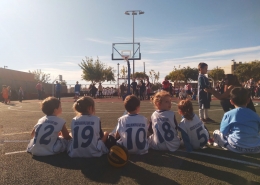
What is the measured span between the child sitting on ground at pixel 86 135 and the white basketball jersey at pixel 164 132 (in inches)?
38.3

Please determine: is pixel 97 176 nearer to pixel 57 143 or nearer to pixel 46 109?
pixel 57 143

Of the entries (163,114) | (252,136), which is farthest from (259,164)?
(163,114)

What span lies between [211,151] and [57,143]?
9.14ft

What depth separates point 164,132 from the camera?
4484 millimetres

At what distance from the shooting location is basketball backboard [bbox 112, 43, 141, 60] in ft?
71.8

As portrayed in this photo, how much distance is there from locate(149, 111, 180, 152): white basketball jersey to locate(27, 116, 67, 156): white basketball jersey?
1.68 m

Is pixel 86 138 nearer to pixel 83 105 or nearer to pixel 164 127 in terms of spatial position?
pixel 83 105

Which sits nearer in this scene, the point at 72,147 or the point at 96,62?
the point at 72,147

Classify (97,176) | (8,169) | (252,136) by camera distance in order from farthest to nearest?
(252,136) → (8,169) → (97,176)

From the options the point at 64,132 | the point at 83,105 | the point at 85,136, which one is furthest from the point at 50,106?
the point at 85,136

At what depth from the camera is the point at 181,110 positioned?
460cm

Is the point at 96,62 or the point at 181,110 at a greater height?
the point at 96,62

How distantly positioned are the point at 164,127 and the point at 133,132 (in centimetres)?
63

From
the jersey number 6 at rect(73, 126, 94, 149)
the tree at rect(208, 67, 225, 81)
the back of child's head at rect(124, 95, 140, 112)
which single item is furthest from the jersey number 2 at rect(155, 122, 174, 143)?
the tree at rect(208, 67, 225, 81)
